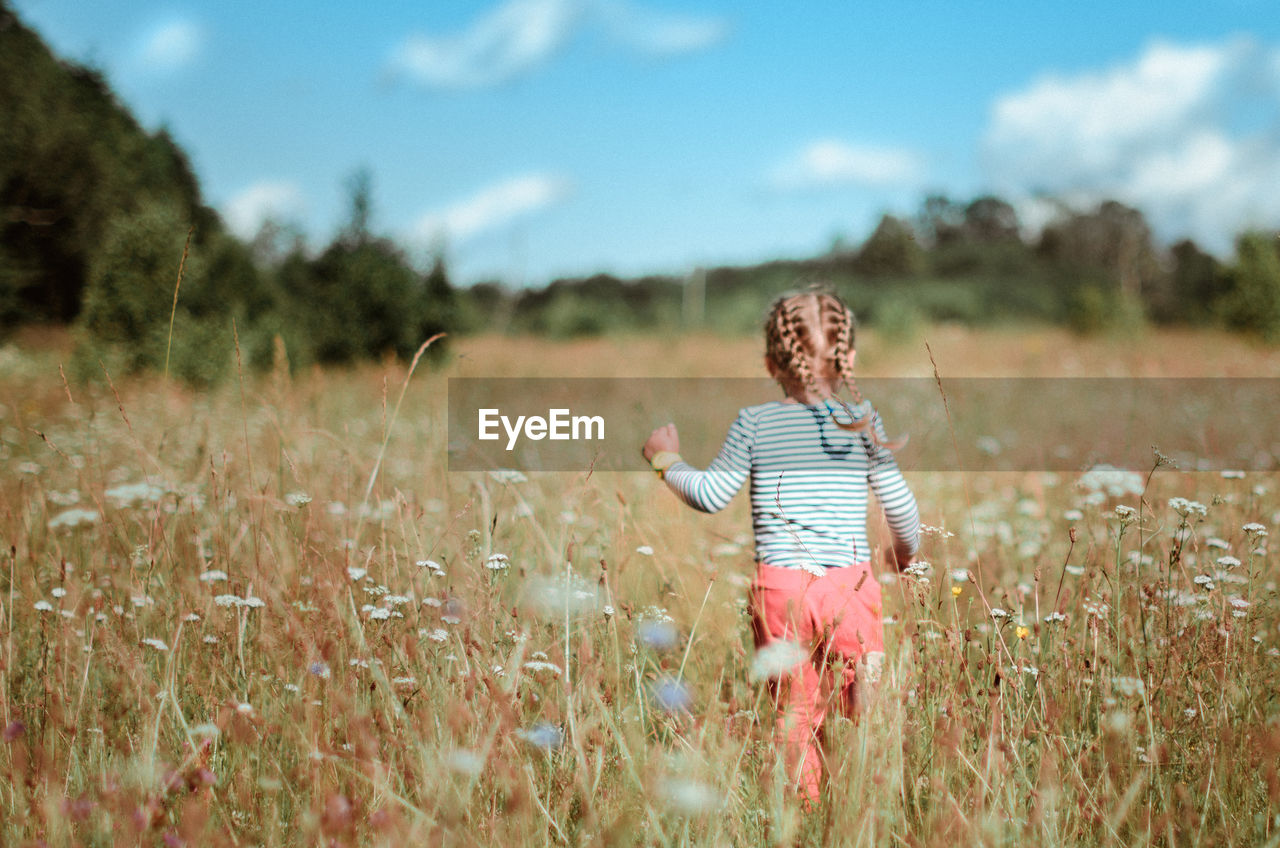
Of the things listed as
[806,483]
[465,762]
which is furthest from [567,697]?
[806,483]

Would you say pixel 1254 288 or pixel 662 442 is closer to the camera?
pixel 662 442

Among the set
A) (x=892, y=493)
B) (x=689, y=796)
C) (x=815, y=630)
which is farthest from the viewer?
(x=892, y=493)

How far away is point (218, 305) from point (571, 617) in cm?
1827

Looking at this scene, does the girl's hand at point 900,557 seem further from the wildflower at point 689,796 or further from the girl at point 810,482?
the wildflower at point 689,796

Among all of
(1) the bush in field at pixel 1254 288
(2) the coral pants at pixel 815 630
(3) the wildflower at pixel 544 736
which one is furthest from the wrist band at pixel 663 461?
(1) the bush in field at pixel 1254 288

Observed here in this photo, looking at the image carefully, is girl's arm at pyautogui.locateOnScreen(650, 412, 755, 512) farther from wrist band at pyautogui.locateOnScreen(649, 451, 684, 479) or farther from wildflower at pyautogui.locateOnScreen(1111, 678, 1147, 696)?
wildflower at pyautogui.locateOnScreen(1111, 678, 1147, 696)

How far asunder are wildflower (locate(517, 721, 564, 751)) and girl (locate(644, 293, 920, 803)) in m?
0.64

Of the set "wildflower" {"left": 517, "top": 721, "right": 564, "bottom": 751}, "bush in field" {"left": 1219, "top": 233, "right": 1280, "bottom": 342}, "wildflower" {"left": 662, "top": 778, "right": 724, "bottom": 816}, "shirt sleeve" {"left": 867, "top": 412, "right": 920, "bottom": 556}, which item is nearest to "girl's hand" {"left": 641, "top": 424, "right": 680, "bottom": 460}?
"shirt sleeve" {"left": 867, "top": 412, "right": 920, "bottom": 556}

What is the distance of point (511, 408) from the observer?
26.0ft

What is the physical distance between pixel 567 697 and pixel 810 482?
1.06 meters

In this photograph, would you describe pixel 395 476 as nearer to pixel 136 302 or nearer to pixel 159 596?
pixel 159 596

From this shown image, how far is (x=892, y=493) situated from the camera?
2.25 meters

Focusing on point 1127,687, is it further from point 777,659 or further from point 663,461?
point 663,461

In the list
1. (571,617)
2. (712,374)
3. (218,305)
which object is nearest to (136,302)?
(218,305)
